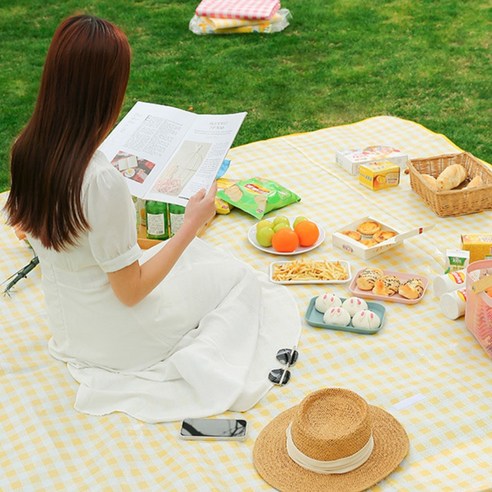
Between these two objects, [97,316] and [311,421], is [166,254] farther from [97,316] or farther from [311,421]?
[311,421]

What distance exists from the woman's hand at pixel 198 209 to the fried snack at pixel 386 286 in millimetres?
687

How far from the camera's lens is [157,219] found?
3229 mm

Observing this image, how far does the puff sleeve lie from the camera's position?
2195mm

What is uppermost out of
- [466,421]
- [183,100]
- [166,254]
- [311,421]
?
[166,254]

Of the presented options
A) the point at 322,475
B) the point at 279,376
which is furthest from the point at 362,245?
the point at 322,475

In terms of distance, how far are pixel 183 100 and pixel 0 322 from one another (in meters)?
2.51

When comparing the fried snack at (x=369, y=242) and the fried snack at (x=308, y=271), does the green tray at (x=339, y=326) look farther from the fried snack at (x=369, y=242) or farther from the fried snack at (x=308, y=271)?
the fried snack at (x=369, y=242)

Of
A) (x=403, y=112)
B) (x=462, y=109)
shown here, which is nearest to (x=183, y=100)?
(x=403, y=112)

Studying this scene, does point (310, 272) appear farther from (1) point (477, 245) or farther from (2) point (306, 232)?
(1) point (477, 245)

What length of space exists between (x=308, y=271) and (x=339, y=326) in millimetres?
344

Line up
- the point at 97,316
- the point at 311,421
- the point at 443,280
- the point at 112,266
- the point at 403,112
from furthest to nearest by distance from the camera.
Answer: the point at 403,112
the point at 443,280
the point at 97,316
the point at 112,266
the point at 311,421

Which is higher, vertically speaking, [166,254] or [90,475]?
[166,254]

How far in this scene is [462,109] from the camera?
4848 millimetres

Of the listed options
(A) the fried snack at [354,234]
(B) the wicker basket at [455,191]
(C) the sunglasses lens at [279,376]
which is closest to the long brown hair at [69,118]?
(C) the sunglasses lens at [279,376]
